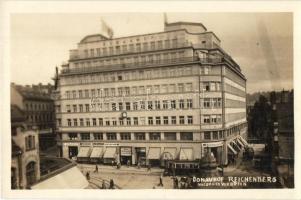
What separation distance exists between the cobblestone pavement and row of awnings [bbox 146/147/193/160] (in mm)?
79

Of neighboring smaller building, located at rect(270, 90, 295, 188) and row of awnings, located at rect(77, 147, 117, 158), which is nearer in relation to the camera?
neighboring smaller building, located at rect(270, 90, 295, 188)

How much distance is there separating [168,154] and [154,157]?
0.09m

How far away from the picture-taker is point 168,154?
2.37 metres

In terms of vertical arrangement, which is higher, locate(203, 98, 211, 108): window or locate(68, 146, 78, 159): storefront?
locate(203, 98, 211, 108): window

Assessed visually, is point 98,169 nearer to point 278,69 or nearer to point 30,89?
point 30,89

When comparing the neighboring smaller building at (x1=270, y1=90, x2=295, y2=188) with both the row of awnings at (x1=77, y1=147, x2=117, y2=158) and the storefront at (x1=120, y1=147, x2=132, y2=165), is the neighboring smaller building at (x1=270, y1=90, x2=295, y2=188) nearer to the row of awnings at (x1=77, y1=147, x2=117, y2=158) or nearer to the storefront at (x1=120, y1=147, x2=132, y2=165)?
the storefront at (x1=120, y1=147, x2=132, y2=165)

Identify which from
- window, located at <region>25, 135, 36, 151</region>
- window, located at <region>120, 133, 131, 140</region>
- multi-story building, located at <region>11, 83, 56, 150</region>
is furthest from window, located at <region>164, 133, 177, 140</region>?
window, located at <region>25, 135, 36, 151</region>

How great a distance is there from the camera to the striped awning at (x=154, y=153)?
238cm

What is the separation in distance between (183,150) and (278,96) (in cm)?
65

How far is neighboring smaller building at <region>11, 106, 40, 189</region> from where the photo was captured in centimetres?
232

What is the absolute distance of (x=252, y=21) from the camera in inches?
90.2

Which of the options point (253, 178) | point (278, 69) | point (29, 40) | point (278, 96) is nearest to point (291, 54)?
point (278, 69)

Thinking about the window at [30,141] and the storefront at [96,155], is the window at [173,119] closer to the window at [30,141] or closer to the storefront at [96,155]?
the storefront at [96,155]

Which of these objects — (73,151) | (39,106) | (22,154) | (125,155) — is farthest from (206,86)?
(22,154)
